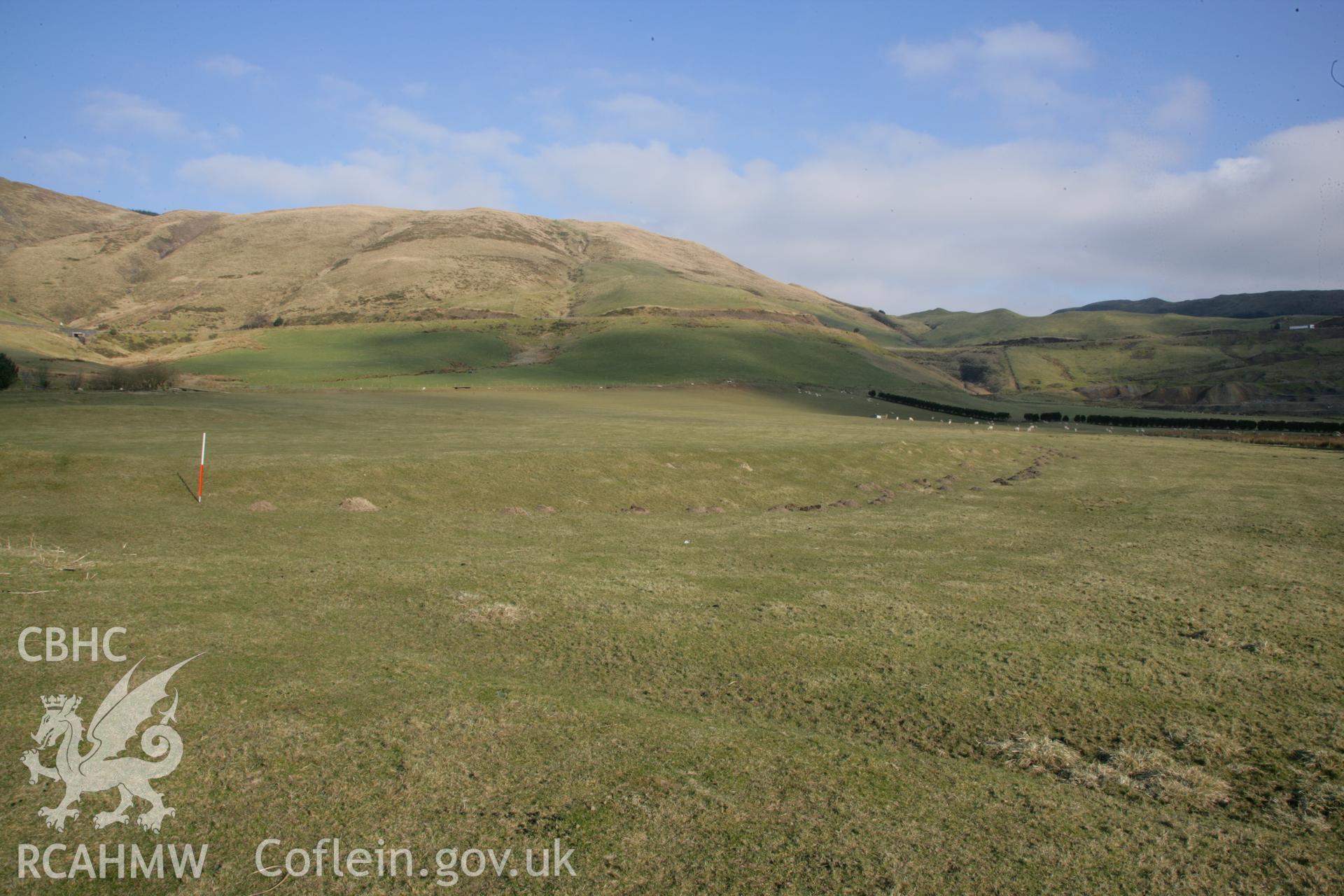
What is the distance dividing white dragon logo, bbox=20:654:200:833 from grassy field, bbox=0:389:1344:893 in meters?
0.17

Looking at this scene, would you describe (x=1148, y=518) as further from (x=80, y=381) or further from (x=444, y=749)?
(x=80, y=381)

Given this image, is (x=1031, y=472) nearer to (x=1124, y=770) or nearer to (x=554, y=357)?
(x=1124, y=770)

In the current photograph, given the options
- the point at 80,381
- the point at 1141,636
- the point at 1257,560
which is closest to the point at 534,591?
the point at 1141,636

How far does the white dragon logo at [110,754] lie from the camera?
7.32 metres

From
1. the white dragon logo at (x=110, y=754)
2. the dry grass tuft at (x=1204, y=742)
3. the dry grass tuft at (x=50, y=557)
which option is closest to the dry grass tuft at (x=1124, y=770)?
the dry grass tuft at (x=1204, y=742)

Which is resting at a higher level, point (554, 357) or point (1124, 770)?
point (554, 357)

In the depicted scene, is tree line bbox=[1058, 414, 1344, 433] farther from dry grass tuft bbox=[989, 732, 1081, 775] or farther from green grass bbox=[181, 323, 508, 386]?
dry grass tuft bbox=[989, 732, 1081, 775]

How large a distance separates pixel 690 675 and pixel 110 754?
6927 mm

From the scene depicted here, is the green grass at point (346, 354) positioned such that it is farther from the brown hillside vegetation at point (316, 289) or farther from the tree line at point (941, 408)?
the tree line at point (941, 408)

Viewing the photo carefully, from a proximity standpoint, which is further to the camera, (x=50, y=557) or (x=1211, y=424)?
(x=1211, y=424)

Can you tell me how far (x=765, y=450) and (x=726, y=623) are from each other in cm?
2194

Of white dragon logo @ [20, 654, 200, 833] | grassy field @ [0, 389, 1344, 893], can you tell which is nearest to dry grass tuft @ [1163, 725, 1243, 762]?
grassy field @ [0, 389, 1344, 893]

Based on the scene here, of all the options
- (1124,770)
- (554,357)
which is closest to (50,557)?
(1124,770)

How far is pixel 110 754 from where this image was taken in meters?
8.01
